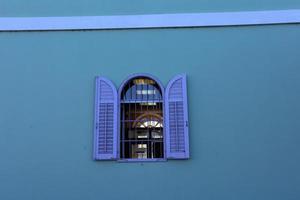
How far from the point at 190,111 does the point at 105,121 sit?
128cm

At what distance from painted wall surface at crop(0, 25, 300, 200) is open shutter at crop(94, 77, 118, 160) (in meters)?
0.13

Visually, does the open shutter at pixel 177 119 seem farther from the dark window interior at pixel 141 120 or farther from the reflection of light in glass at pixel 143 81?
the reflection of light in glass at pixel 143 81

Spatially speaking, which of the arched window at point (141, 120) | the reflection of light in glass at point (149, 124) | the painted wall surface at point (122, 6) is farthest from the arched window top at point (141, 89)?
the painted wall surface at point (122, 6)

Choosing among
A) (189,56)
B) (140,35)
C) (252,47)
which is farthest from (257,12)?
(140,35)

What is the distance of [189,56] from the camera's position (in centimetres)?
620

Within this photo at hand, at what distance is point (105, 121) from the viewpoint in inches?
234

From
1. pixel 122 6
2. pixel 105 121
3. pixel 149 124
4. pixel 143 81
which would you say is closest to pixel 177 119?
pixel 149 124

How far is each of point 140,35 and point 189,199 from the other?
262cm

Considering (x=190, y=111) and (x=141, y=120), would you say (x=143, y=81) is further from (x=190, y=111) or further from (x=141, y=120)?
(x=190, y=111)

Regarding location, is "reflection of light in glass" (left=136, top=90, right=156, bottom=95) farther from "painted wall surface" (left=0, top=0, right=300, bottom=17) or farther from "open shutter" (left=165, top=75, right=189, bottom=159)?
"painted wall surface" (left=0, top=0, right=300, bottom=17)

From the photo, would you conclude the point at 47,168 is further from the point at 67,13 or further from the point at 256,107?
the point at 256,107

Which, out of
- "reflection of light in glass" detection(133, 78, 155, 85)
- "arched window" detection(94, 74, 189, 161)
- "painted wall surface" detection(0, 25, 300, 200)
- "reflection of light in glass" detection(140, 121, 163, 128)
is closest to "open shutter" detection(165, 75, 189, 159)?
"arched window" detection(94, 74, 189, 161)

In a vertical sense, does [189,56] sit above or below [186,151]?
above

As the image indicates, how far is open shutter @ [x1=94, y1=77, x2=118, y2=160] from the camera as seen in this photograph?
5.82 m
